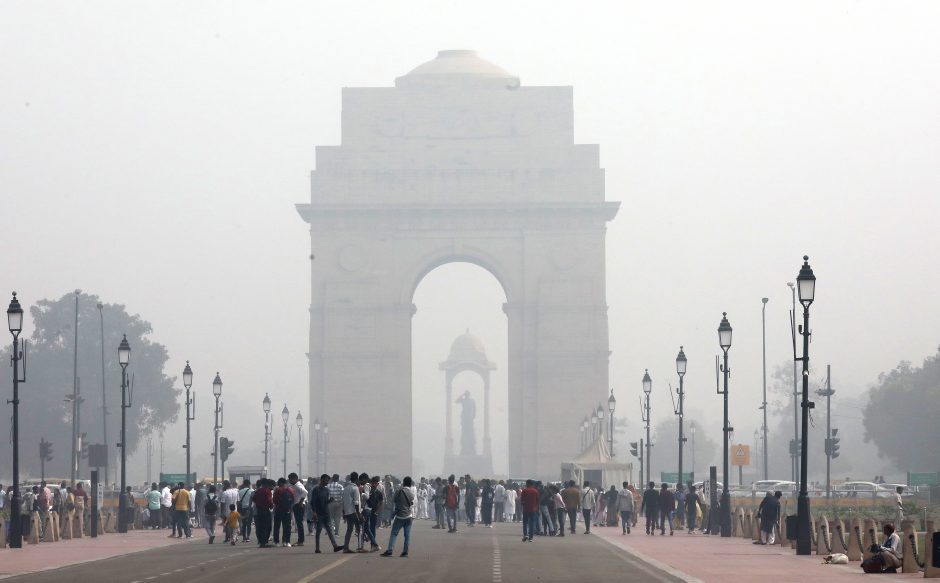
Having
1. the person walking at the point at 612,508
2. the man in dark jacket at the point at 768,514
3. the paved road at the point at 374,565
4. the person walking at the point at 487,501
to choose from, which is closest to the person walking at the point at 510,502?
the person walking at the point at 612,508

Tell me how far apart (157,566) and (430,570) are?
5.11 metres

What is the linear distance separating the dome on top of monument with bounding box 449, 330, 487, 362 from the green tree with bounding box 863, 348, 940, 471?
66840 millimetres

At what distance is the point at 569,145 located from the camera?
101312 mm

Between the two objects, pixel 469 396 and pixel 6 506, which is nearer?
pixel 6 506

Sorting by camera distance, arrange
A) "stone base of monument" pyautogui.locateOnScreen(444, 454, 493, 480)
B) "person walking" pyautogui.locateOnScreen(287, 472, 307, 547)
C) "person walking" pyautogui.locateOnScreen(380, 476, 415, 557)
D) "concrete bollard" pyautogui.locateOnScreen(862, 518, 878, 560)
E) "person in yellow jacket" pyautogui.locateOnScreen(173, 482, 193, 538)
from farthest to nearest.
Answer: "stone base of monument" pyautogui.locateOnScreen(444, 454, 493, 480), "person in yellow jacket" pyautogui.locateOnScreen(173, 482, 193, 538), "person walking" pyautogui.locateOnScreen(287, 472, 307, 547), "person walking" pyautogui.locateOnScreen(380, 476, 415, 557), "concrete bollard" pyautogui.locateOnScreen(862, 518, 878, 560)

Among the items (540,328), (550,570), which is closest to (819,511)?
(550,570)

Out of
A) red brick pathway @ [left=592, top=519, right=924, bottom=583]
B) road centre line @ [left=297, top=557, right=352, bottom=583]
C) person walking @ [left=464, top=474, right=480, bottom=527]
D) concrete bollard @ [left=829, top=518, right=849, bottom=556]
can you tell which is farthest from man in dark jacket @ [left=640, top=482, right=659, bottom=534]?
road centre line @ [left=297, top=557, right=352, bottom=583]

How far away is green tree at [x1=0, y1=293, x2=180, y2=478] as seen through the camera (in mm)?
110125

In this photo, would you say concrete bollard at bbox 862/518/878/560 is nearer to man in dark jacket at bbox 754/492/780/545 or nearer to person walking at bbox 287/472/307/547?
man in dark jacket at bbox 754/492/780/545

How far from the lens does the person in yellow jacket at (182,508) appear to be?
43.4m

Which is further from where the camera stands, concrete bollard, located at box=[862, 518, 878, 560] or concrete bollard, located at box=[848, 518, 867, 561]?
concrete bollard, located at box=[848, 518, 867, 561]

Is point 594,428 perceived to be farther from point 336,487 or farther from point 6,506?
point 336,487

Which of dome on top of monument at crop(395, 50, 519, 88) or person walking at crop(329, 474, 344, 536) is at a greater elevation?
dome on top of monument at crop(395, 50, 519, 88)

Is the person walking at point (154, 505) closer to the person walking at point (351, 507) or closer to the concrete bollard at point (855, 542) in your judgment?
the person walking at point (351, 507)
